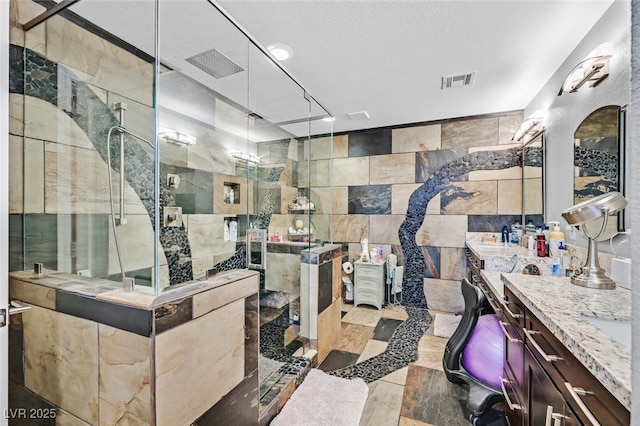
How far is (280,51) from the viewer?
2178 millimetres

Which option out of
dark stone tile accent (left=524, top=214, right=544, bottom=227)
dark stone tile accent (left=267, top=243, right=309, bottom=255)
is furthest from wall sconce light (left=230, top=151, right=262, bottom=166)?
dark stone tile accent (left=524, top=214, right=544, bottom=227)

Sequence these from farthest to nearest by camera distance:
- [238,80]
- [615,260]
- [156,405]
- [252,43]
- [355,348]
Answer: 1. [355,348]
2. [238,80]
3. [252,43]
4. [615,260]
5. [156,405]

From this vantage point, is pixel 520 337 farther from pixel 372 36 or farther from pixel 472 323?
pixel 372 36

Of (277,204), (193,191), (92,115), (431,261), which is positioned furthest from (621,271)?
(92,115)

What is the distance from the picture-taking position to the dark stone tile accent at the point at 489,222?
3.42 m

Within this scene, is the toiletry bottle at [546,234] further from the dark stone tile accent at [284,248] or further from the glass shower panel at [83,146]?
the glass shower panel at [83,146]

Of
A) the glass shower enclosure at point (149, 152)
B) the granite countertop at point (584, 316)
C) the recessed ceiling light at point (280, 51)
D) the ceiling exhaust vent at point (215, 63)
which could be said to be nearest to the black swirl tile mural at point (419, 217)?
the glass shower enclosure at point (149, 152)

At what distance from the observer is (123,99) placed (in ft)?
6.27

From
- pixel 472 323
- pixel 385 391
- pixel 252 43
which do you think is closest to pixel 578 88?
pixel 472 323

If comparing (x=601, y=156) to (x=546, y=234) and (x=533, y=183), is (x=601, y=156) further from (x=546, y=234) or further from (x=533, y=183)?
(x=533, y=183)

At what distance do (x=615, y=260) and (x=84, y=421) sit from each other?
276 cm

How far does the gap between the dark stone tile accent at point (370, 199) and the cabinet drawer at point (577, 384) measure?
3.02 metres

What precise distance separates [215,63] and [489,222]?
137 inches

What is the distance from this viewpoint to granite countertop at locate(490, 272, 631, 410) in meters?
0.68
